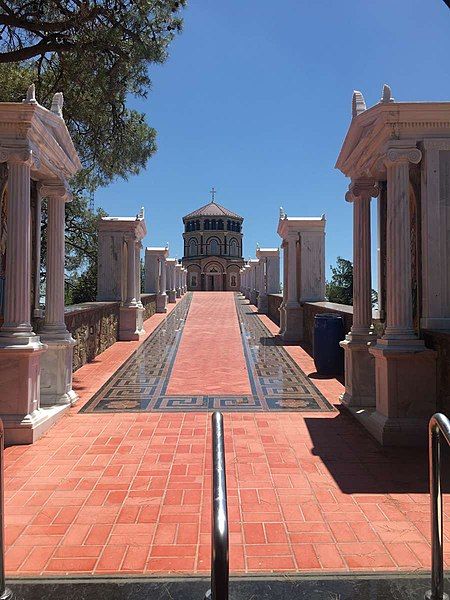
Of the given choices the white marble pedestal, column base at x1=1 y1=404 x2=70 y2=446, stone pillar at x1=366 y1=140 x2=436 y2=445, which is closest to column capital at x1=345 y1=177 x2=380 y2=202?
stone pillar at x1=366 y1=140 x2=436 y2=445

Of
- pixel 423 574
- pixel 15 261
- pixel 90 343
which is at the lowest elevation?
pixel 423 574

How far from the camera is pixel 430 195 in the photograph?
18.0 ft

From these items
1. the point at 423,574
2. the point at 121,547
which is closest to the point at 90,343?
the point at 121,547

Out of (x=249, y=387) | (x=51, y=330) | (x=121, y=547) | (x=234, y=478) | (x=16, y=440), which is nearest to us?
(x=121, y=547)

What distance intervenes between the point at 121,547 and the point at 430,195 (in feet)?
15.6

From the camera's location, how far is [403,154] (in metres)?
5.38

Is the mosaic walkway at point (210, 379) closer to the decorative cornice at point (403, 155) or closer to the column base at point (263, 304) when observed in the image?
the decorative cornice at point (403, 155)

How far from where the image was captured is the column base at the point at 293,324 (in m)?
14.2

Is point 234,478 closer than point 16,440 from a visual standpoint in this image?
Yes

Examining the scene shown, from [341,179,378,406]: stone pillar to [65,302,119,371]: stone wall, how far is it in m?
5.26

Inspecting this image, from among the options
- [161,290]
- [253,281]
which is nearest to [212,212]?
[253,281]

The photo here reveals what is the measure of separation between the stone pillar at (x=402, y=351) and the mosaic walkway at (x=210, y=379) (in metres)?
1.60

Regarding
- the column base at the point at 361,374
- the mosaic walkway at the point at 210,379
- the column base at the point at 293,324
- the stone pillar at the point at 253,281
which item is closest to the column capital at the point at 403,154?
the column base at the point at 361,374

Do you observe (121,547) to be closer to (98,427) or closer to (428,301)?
(98,427)
